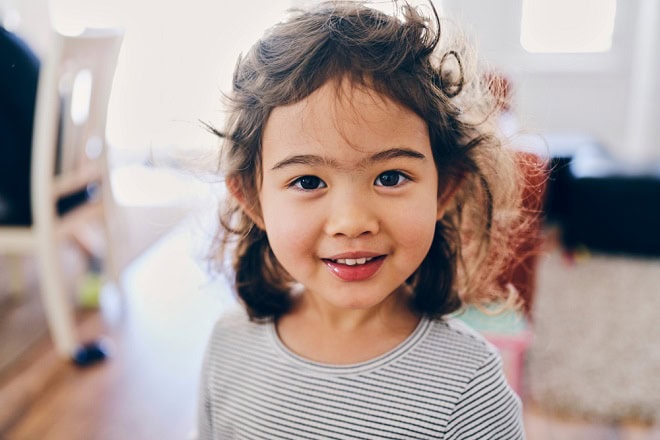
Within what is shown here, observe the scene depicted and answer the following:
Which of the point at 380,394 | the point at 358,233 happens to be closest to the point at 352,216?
the point at 358,233

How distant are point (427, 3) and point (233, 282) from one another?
47cm

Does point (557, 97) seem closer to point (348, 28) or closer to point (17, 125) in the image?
point (17, 125)

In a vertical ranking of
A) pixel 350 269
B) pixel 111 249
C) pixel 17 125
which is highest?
pixel 350 269

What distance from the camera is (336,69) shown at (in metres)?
0.69

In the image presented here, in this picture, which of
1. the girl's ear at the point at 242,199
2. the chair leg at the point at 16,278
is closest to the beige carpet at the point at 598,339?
the girl's ear at the point at 242,199

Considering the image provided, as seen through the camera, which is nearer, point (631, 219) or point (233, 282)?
point (233, 282)

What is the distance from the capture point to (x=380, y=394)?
78 cm

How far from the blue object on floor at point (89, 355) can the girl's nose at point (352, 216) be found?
1538 millimetres

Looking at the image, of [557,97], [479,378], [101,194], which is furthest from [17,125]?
[557,97]

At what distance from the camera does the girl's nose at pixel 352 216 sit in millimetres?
673

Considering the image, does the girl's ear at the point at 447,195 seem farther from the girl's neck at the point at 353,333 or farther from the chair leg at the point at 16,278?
the chair leg at the point at 16,278

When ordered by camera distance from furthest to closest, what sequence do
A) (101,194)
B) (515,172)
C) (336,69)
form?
(101,194) → (515,172) → (336,69)

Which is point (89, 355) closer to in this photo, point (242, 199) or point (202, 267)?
point (202, 267)

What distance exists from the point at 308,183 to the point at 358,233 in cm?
8
